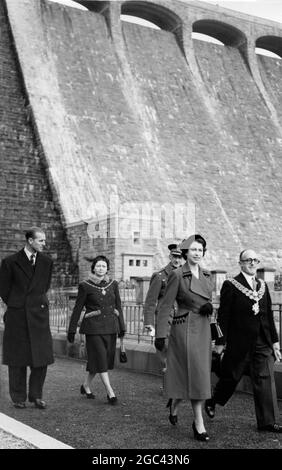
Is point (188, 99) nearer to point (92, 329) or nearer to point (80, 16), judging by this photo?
Answer: point (80, 16)

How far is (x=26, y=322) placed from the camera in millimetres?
6113

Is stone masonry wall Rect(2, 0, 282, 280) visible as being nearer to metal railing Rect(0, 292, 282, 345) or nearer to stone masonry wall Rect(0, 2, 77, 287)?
stone masonry wall Rect(0, 2, 77, 287)

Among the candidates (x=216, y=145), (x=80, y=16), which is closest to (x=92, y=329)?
(x=216, y=145)

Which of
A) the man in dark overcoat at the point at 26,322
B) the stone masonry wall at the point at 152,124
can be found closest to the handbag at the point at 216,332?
the man in dark overcoat at the point at 26,322

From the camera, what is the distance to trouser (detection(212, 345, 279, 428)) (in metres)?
5.11

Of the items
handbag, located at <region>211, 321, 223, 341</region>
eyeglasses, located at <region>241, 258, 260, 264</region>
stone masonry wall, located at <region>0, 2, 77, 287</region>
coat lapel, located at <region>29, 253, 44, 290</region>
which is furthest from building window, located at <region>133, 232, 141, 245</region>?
handbag, located at <region>211, 321, 223, 341</region>

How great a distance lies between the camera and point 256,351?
17.6 ft

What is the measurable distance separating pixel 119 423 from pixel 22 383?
1251 mm

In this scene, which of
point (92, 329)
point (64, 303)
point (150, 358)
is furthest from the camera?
point (64, 303)

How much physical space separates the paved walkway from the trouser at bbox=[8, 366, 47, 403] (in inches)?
5.2

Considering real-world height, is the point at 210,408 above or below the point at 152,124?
below

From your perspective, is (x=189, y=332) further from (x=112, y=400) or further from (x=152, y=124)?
(x=152, y=124)

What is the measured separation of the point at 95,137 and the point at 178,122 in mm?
5269

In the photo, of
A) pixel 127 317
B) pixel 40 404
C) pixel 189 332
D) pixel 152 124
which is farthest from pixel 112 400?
pixel 152 124
